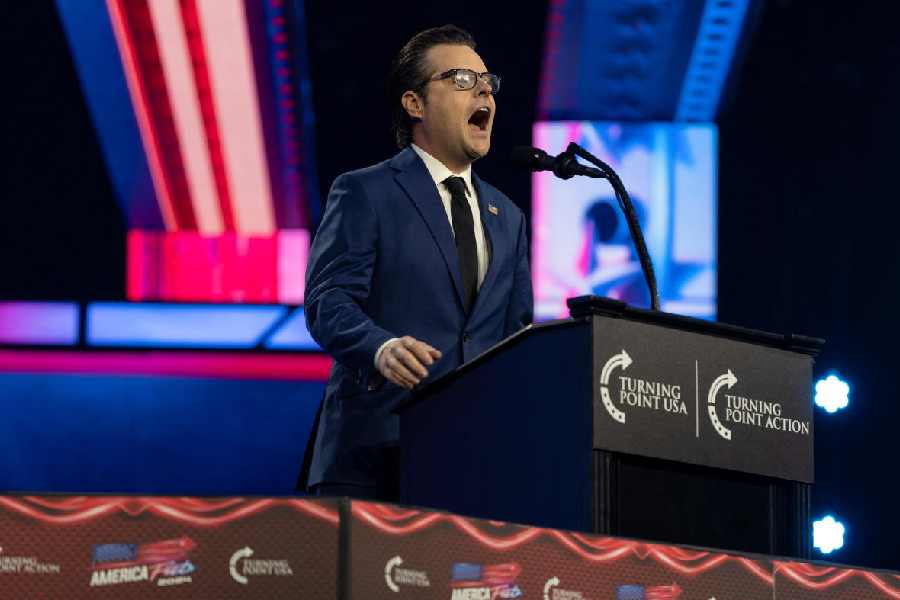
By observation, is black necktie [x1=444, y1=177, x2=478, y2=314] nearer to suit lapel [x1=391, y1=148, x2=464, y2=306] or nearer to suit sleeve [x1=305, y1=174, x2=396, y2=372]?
suit lapel [x1=391, y1=148, x2=464, y2=306]

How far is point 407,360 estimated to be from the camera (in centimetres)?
294

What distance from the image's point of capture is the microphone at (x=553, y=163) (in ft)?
10.5

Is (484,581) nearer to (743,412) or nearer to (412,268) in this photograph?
(743,412)

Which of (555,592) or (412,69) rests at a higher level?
(412,69)

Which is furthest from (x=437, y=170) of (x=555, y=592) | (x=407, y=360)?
(x=555, y=592)

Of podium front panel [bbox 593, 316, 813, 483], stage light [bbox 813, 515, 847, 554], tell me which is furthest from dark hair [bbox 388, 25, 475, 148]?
stage light [bbox 813, 515, 847, 554]

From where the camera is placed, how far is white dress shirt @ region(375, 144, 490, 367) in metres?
3.36

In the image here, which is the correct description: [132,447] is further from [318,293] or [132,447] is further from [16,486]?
[318,293]

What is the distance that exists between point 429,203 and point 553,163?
27 centimetres

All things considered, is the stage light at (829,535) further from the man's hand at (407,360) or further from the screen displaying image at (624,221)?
the man's hand at (407,360)

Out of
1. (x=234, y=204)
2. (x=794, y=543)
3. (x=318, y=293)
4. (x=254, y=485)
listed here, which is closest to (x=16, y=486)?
→ (x=254, y=485)

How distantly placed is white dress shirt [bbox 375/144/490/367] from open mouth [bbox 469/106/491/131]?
0.09m

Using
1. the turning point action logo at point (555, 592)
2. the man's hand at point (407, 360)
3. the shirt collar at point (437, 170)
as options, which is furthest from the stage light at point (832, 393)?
the turning point action logo at point (555, 592)

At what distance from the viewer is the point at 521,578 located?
7.79 ft
